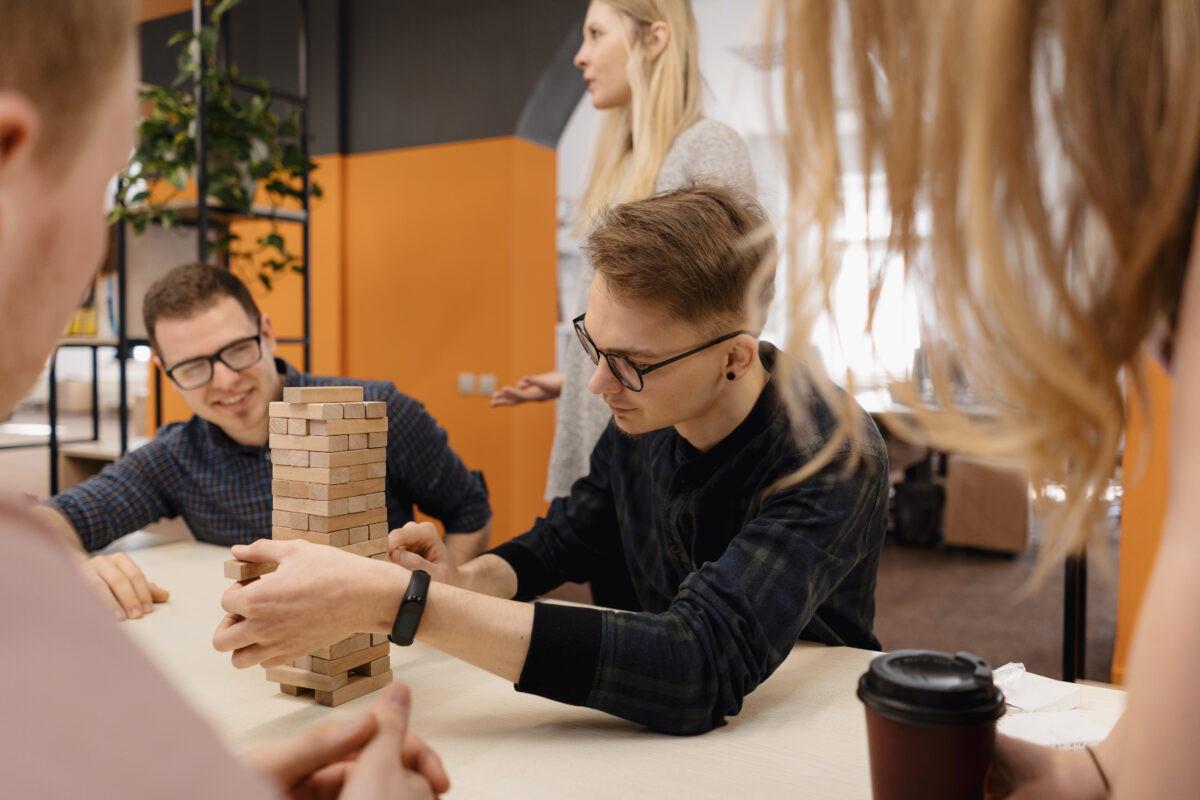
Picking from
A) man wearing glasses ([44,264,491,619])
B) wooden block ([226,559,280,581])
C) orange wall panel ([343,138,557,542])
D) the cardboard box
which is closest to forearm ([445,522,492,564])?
man wearing glasses ([44,264,491,619])

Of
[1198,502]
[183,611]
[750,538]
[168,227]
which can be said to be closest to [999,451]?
[1198,502]

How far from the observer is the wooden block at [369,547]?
1209mm

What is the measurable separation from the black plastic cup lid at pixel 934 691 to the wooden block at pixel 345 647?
2.23 ft

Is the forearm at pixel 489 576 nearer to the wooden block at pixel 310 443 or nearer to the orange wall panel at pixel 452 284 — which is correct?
the wooden block at pixel 310 443

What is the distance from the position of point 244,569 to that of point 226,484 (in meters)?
1.22

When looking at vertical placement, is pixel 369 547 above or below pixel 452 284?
below

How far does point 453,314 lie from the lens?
4848mm

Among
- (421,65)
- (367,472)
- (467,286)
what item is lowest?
(367,472)

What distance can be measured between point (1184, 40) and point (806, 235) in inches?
Answer: 10.3

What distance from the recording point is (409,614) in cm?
113

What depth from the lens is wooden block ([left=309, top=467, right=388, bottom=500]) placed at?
1164 mm

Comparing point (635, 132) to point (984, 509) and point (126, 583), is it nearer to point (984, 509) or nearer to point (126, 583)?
point (126, 583)

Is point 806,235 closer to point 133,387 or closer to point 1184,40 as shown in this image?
point 1184,40

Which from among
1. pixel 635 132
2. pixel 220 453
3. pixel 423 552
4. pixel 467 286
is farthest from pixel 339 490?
pixel 467 286
